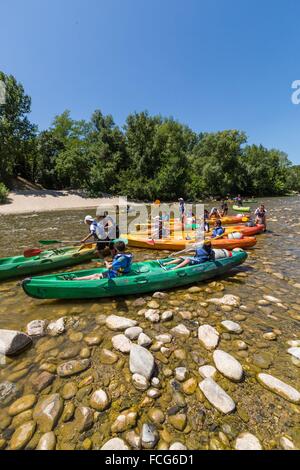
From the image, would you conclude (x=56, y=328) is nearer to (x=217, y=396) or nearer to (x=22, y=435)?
(x=22, y=435)

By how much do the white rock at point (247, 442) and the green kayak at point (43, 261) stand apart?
7296mm

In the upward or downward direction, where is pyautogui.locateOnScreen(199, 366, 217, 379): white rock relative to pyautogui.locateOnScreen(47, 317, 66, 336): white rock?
downward

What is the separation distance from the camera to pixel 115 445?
2537mm

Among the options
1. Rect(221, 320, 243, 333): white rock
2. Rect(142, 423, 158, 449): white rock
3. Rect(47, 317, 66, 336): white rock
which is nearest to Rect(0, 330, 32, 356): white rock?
Rect(47, 317, 66, 336): white rock

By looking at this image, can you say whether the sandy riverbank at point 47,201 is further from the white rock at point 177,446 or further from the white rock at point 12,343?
the white rock at point 177,446

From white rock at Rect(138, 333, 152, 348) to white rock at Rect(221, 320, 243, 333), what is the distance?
1679mm

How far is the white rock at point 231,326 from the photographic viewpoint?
15.1ft

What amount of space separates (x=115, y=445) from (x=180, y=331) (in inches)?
92.4

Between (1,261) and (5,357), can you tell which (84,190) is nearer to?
(1,261)

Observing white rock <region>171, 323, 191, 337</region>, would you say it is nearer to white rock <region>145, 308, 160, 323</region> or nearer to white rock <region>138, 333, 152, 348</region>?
white rock <region>145, 308, 160, 323</region>

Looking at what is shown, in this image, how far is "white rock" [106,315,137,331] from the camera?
4.67m

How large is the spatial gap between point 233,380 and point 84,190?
47.3 meters

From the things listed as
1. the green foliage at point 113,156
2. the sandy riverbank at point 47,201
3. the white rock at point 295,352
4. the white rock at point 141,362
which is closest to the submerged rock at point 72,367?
the white rock at point 141,362

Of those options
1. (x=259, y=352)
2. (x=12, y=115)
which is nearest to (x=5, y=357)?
(x=259, y=352)
